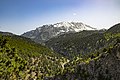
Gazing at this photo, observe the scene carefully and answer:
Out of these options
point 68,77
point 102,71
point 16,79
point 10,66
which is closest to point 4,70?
point 10,66

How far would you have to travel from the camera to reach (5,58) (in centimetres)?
9719

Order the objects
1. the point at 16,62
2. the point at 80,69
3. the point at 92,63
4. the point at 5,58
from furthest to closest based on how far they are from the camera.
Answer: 1. the point at 80,69
2. the point at 92,63
3. the point at 16,62
4. the point at 5,58

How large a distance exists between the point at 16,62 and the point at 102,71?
38.9 metres

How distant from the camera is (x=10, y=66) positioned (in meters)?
96.7

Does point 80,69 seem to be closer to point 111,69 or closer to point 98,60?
point 98,60

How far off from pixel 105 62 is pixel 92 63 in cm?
1076

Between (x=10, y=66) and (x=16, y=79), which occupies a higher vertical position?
(x=10, y=66)

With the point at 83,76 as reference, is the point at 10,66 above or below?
above

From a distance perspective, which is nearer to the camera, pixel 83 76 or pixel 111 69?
pixel 111 69

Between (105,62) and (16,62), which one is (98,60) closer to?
(105,62)

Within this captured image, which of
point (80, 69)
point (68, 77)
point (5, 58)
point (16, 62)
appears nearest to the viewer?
point (5, 58)

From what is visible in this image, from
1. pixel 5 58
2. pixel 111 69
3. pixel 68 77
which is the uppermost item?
pixel 5 58

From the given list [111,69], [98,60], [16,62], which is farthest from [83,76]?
[16,62]

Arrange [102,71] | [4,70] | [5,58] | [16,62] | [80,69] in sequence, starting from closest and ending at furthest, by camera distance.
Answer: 1. [4,70]
2. [5,58]
3. [16,62]
4. [102,71]
5. [80,69]
